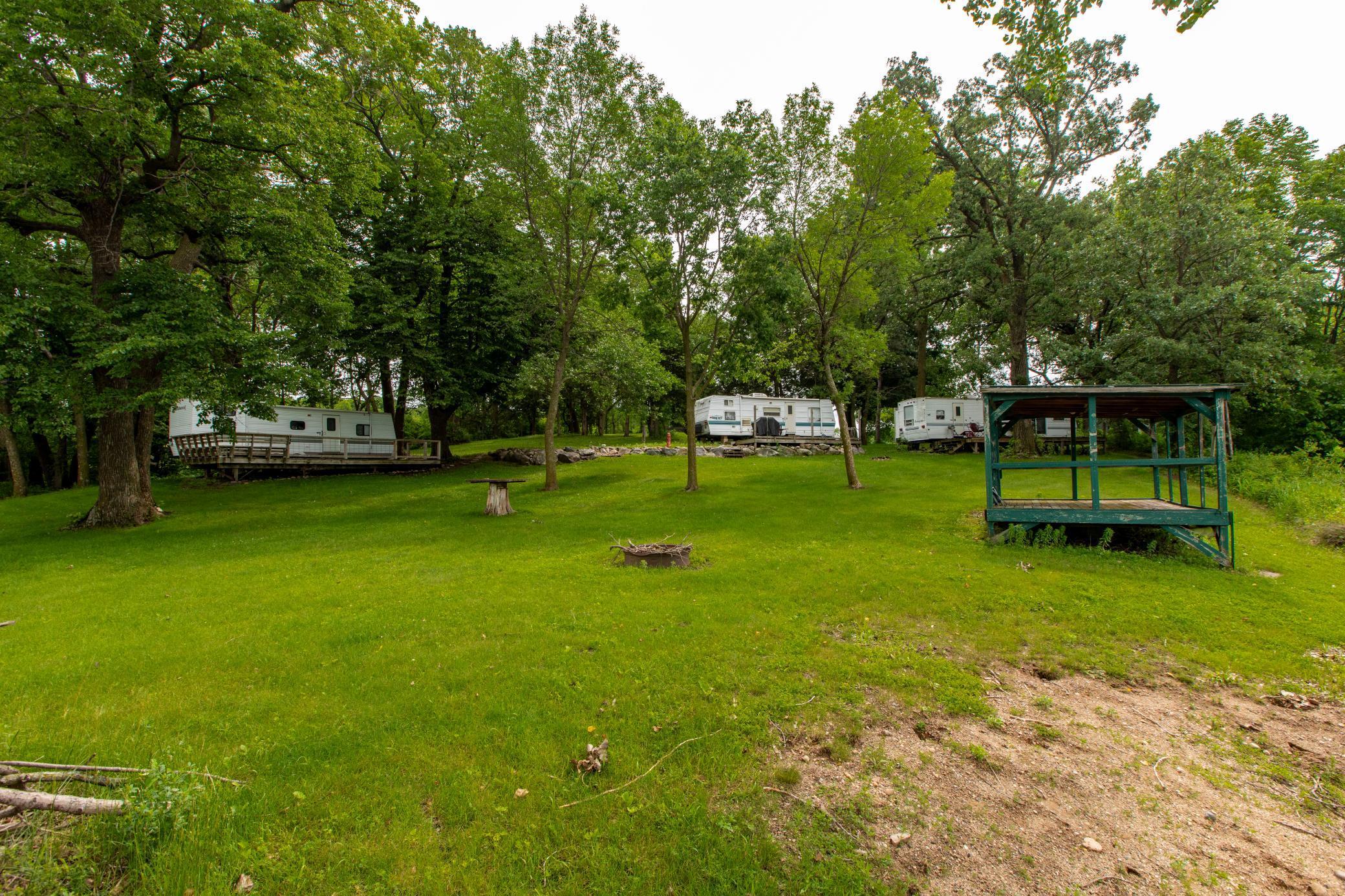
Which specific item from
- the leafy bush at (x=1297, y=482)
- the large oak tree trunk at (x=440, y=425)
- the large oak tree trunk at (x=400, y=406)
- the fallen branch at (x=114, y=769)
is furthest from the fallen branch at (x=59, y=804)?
the large oak tree trunk at (x=440, y=425)

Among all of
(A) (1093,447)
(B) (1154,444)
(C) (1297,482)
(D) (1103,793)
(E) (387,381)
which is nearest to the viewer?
(D) (1103,793)

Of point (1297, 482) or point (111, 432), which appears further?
point (1297, 482)

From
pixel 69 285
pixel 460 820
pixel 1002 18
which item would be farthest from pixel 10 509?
pixel 1002 18

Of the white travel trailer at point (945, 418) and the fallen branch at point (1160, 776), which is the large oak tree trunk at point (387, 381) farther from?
the white travel trailer at point (945, 418)

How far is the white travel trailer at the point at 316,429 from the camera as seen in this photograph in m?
22.7

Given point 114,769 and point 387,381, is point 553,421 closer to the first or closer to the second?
point 387,381

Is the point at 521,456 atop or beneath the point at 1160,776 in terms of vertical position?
atop

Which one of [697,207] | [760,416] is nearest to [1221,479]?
[697,207]

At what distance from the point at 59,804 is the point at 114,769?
1.33 feet

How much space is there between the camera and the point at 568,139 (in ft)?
56.6

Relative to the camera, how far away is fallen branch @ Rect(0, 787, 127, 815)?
2658 mm

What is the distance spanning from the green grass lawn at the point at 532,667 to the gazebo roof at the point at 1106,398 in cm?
271

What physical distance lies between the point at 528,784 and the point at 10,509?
23.7 meters

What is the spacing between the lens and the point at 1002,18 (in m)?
5.66
